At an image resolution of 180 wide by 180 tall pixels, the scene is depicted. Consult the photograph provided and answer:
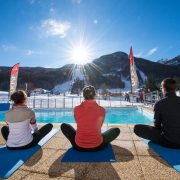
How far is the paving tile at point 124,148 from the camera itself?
335 cm

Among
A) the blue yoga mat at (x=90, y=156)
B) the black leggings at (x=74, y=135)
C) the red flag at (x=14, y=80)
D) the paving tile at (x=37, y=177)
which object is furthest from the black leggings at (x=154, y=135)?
the red flag at (x=14, y=80)

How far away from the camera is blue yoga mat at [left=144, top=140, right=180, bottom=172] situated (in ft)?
9.02

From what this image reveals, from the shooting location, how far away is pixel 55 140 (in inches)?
170

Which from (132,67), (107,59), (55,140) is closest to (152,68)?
(107,59)

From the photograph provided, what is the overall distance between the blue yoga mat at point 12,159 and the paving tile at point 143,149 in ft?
5.92

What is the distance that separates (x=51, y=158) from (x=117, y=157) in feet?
3.36

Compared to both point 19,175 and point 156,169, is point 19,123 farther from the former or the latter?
point 156,169

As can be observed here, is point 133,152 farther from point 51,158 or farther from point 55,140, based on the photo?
point 55,140

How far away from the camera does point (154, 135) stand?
3611 mm

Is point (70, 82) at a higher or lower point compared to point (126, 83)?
higher

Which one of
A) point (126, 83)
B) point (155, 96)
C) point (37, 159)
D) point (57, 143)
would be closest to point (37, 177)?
point (37, 159)

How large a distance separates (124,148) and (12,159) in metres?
1.89

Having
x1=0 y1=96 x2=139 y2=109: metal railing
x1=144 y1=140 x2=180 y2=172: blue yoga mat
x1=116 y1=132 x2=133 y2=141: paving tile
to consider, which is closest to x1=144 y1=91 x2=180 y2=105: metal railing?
x1=0 y1=96 x2=139 y2=109: metal railing

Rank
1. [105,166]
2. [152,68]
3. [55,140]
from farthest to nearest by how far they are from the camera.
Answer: [152,68], [55,140], [105,166]
